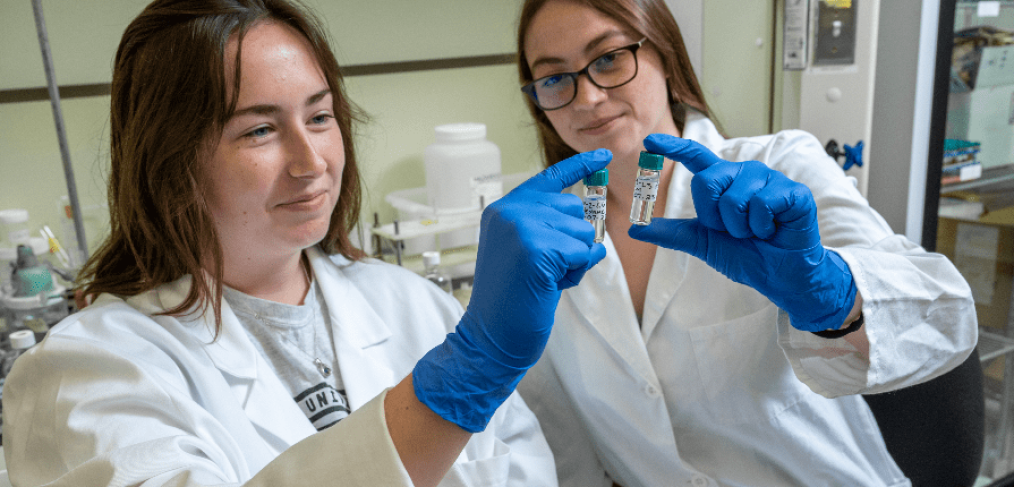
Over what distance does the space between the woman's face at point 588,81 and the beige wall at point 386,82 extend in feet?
2.75

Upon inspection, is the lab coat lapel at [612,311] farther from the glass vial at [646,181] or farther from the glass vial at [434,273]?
the glass vial at [434,273]

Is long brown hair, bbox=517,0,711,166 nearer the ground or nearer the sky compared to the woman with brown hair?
nearer the sky

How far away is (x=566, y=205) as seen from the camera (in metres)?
0.90

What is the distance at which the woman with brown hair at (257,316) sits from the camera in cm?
78

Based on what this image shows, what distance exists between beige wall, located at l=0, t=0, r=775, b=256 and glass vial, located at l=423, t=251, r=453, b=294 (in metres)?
0.47

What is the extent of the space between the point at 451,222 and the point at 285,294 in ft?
3.19

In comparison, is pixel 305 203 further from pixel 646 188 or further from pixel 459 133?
pixel 459 133

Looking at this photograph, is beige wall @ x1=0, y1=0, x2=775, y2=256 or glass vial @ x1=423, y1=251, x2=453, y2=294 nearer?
glass vial @ x1=423, y1=251, x2=453, y2=294

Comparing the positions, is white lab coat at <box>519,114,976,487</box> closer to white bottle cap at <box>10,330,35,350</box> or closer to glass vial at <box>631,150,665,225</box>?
glass vial at <box>631,150,665,225</box>

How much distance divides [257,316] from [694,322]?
80 cm

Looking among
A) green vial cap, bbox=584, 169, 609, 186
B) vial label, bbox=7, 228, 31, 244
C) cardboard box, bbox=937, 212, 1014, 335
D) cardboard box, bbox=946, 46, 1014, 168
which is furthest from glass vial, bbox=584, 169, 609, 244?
cardboard box, bbox=937, 212, 1014, 335

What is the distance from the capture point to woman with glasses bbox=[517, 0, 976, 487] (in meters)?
1.06

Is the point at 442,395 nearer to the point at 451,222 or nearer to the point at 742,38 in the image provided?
the point at 451,222

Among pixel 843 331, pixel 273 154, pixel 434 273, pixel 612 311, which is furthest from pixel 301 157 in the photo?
pixel 434 273
